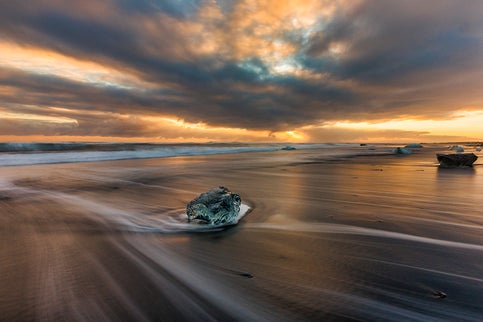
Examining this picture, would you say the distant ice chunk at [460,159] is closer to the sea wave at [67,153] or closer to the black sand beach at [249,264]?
the black sand beach at [249,264]

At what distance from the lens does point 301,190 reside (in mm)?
6922

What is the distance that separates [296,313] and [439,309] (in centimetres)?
110

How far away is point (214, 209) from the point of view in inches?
150

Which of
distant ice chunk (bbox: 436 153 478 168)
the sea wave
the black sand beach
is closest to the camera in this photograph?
the black sand beach

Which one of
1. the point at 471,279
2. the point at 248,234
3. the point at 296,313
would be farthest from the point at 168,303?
the point at 471,279

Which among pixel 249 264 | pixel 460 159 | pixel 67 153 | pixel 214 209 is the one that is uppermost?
pixel 67 153

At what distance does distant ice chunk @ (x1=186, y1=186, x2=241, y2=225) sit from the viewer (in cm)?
380

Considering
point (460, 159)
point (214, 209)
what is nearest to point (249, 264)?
point (214, 209)

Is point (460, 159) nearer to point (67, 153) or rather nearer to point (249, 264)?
point (249, 264)

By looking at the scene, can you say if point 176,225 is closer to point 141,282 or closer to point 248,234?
point 248,234

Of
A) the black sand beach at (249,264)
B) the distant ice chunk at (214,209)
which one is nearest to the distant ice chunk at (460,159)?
the black sand beach at (249,264)

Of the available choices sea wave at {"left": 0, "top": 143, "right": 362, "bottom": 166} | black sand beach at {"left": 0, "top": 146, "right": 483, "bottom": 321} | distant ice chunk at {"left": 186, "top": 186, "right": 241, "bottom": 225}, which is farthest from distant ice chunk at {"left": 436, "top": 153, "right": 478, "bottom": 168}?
sea wave at {"left": 0, "top": 143, "right": 362, "bottom": 166}

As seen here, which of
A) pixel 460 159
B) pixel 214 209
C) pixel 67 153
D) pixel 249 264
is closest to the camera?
pixel 249 264

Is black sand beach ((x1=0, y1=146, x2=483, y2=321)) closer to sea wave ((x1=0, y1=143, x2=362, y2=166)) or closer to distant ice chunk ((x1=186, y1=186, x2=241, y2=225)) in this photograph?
distant ice chunk ((x1=186, y1=186, x2=241, y2=225))
